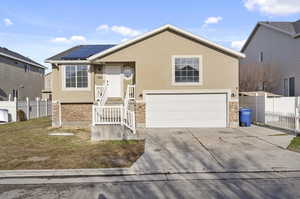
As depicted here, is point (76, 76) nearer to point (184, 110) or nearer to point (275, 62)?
point (184, 110)

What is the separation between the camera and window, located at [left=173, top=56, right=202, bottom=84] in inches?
575

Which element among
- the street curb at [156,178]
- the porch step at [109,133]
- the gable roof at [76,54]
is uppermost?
the gable roof at [76,54]

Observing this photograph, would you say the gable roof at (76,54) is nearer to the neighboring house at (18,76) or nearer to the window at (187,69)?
the window at (187,69)

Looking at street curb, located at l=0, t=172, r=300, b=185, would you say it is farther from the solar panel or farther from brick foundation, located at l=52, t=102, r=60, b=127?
the solar panel

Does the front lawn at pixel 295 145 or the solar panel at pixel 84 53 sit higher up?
the solar panel at pixel 84 53

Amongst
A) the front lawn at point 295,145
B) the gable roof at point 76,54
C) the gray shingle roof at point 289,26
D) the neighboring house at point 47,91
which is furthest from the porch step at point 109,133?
the neighboring house at point 47,91

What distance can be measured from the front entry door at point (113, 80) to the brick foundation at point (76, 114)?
5.50 ft

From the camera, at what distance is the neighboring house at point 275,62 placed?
20531mm

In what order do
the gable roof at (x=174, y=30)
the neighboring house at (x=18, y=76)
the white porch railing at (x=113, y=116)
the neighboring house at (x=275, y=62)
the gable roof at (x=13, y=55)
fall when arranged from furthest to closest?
the gable roof at (x=13, y=55)
the neighboring house at (x=18, y=76)
the neighboring house at (x=275, y=62)
the gable roof at (x=174, y=30)
the white porch railing at (x=113, y=116)

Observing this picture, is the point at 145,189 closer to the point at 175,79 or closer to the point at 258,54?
the point at 175,79

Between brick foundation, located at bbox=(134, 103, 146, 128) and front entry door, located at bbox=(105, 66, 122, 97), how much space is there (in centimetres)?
200

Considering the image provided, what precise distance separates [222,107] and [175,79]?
332cm

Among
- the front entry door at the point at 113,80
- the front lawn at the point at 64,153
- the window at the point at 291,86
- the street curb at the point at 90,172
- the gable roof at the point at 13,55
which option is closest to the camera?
the street curb at the point at 90,172

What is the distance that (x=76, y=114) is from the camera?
611 inches
